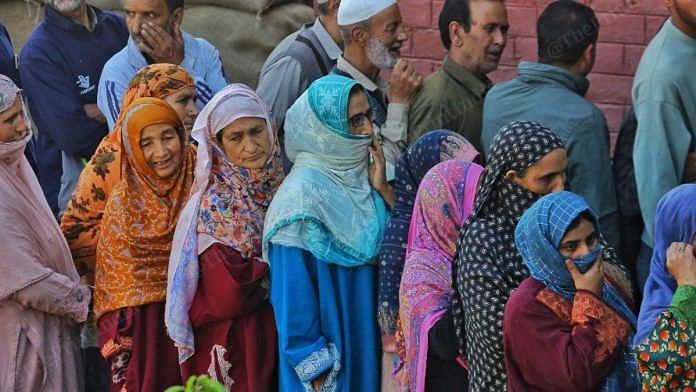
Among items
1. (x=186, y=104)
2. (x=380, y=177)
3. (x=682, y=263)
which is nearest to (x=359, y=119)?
(x=380, y=177)

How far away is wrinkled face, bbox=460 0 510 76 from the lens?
6598mm

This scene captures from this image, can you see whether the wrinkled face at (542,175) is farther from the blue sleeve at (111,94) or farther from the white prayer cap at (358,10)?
the blue sleeve at (111,94)

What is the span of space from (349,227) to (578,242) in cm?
116

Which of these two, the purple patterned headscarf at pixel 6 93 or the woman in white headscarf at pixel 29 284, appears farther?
the purple patterned headscarf at pixel 6 93

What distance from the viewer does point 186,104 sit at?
21.0 feet

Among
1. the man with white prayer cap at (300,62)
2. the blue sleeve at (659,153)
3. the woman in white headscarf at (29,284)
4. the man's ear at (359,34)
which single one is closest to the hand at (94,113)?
the man with white prayer cap at (300,62)

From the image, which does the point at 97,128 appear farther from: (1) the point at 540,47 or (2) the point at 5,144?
(1) the point at 540,47

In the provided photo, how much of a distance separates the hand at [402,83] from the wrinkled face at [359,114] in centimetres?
57

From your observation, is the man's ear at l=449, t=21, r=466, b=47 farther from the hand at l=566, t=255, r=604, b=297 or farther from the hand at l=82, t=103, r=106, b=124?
the hand at l=566, t=255, r=604, b=297

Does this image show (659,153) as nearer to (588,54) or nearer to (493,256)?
(588,54)

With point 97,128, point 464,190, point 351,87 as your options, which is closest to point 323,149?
point 351,87

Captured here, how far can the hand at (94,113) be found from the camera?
695cm

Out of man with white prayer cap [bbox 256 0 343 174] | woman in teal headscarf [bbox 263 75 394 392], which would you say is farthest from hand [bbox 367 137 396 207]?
man with white prayer cap [bbox 256 0 343 174]

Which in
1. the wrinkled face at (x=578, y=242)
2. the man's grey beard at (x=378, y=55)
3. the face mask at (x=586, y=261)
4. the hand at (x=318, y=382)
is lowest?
the hand at (x=318, y=382)
